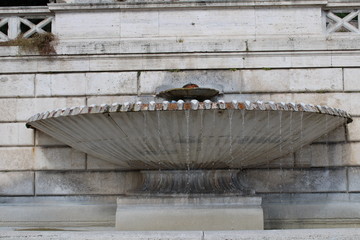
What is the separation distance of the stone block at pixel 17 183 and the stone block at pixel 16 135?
1.78 feet

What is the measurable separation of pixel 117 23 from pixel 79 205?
3309 mm

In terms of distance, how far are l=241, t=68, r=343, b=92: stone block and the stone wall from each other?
0.7 inches

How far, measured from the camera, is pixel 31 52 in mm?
9805

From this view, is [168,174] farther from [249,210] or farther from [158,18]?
[158,18]

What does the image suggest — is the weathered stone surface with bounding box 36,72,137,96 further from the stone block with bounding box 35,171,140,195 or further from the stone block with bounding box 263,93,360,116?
the stone block with bounding box 263,93,360,116

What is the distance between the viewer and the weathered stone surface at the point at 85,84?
31.6ft

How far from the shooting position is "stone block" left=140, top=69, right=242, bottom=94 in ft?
31.4

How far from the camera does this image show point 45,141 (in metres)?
9.59

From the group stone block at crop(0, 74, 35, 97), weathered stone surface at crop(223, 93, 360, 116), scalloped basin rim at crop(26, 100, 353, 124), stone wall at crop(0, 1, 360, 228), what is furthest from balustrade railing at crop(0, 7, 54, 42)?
weathered stone surface at crop(223, 93, 360, 116)

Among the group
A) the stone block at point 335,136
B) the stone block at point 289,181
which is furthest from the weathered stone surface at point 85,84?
the stone block at point 335,136

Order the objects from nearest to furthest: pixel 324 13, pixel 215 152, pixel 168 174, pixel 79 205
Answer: pixel 215 152 < pixel 168 174 < pixel 79 205 < pixel 324 13

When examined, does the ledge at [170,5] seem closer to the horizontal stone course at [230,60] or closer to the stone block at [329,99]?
the horizontal stone course at [230,60]

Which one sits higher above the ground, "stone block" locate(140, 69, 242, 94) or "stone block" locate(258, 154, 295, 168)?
"stone block" locate(140, 69, 242, 94)

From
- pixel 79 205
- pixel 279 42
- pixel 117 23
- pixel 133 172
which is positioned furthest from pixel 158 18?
pixel 79 205
